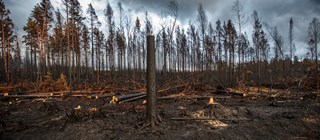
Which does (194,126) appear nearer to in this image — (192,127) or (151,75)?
(192,127)

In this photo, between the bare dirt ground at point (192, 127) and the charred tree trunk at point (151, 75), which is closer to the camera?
the bare dirt ground at point (192, 127)

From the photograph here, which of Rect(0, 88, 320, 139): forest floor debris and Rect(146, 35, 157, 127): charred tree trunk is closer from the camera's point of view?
Rect(0, 88, 320, 139): forest floor debris

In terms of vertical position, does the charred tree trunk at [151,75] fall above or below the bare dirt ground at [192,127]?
above

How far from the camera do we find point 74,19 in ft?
65.8

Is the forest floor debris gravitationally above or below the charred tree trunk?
below

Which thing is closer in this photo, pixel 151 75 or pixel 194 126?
pixel 151 75

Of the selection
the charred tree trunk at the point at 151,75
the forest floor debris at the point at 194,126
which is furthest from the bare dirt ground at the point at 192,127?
the charred tree trunk at the point at 151,75

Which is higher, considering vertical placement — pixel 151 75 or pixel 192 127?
pixel 151 75

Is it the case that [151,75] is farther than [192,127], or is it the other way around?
[192,127]

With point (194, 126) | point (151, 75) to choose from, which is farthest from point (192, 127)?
point (151, 75)

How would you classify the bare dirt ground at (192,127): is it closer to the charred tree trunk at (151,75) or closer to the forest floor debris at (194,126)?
the forest floor debris at (194,126)

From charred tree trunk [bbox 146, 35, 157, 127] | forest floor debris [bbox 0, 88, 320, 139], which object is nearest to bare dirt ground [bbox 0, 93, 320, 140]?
forest floor debris [bbox 0, 88, 320, 139]

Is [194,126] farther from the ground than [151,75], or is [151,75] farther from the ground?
[151,75]

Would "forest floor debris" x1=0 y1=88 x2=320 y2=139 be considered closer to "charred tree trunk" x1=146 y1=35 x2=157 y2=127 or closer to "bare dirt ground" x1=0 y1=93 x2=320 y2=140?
"bare dirt ground" x1=0 y1=93 x2=320 y2=140
